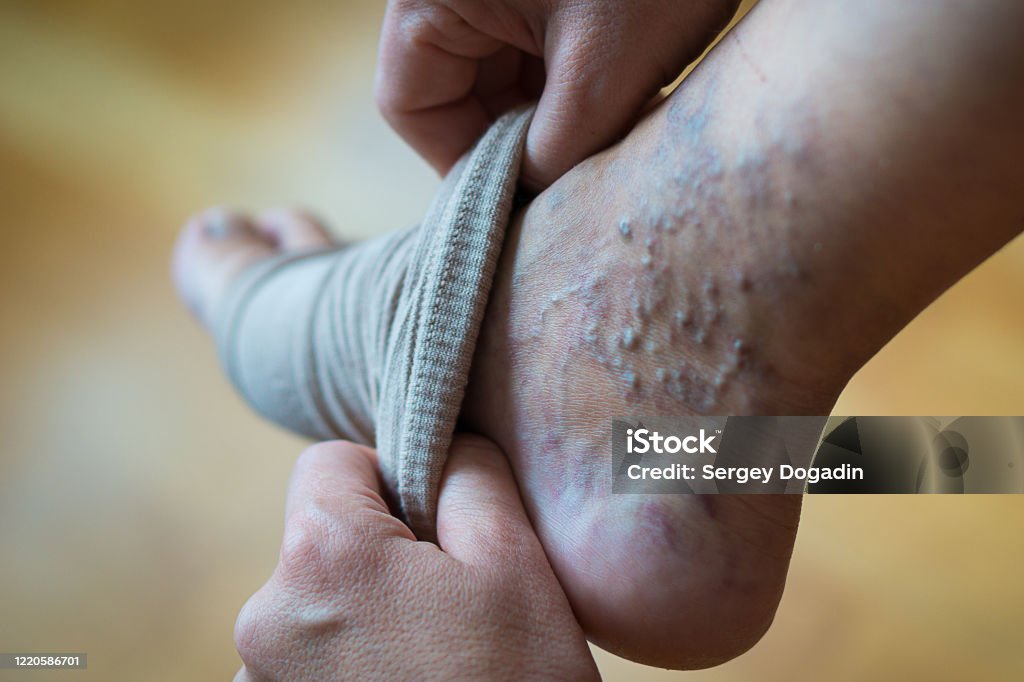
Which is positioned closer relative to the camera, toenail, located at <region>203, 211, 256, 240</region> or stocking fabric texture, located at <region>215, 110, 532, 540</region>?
stocking fabric texture, located at <region>215, 110, 532, 540</region>

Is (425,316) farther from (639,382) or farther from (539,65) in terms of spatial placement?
(539,65)

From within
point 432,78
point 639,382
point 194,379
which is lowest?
point 639,382

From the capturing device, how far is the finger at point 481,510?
0.54 meters

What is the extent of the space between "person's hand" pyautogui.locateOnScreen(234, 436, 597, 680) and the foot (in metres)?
0.70

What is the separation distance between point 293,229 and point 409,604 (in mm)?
946

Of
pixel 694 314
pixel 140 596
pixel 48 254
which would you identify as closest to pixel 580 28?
pixel 694 314

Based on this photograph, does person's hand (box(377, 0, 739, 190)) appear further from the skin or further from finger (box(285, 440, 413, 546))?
finger (box(285, 440, 413, 546))

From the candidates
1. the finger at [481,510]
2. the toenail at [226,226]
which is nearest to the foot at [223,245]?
the toenail at [226,226]

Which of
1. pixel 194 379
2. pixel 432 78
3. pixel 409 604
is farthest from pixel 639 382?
pixel 194 379

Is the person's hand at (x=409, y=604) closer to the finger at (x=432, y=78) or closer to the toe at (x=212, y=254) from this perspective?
the finger at (x=432, y=78)

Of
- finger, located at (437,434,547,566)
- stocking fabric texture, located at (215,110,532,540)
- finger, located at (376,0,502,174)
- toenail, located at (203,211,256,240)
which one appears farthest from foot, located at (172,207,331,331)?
finger, located at (437,434,547,566)

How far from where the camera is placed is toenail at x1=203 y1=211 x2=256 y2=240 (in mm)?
1277

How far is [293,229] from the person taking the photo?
1317 millimetres

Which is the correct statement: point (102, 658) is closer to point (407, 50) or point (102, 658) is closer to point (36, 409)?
point (36, 409)
